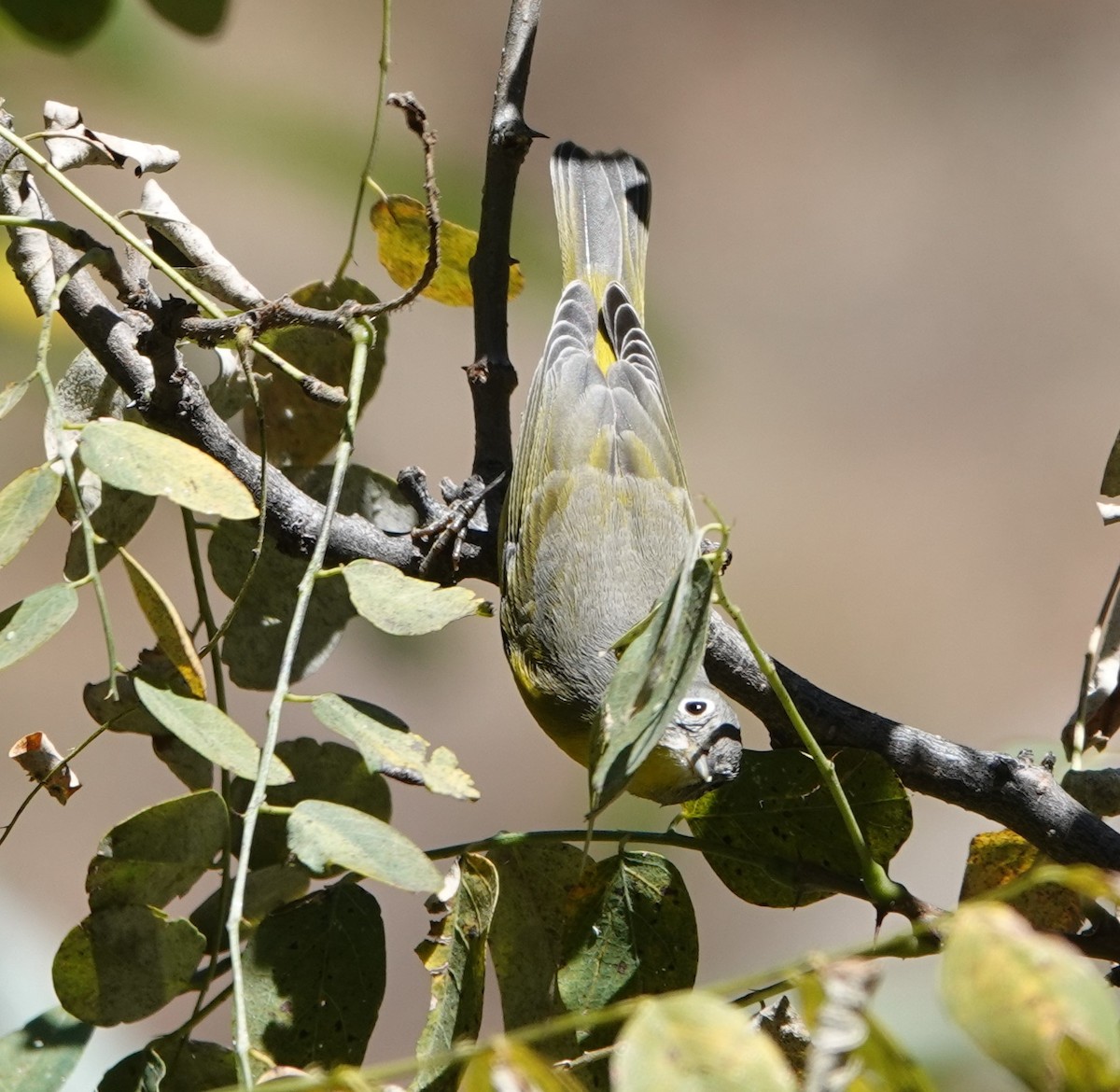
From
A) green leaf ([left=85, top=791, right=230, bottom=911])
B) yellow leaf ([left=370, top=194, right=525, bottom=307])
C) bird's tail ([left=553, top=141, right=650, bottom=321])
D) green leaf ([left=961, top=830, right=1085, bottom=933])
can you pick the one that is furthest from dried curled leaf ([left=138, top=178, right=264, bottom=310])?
bird's tail ([left=553, top=141, right=650, bottom=321])

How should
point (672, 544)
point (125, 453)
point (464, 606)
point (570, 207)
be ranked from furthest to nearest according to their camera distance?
1. point (570, 207)
2. point (672, 544)
3. point (464, 606)
4. point (125, 453)

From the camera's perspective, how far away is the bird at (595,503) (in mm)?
2283

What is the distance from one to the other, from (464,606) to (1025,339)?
5955 millimetres

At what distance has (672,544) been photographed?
2461 millimetres

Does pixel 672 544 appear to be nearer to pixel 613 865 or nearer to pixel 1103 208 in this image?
pixel 613 865

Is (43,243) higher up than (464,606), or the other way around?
(43,243)

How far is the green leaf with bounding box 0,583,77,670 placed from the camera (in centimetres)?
100

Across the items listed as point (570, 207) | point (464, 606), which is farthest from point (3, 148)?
point (570, 207)

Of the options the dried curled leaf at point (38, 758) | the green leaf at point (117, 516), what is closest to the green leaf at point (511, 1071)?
the dried curled leaf at point (38, 758)

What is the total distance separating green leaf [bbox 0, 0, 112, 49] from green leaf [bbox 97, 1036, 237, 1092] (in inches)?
35.0

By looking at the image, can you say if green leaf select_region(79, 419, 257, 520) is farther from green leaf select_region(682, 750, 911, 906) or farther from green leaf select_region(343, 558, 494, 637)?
green leaf select_region(682, 750, 911, 906)

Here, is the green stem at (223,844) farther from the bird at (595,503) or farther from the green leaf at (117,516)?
the bird at (595,503)

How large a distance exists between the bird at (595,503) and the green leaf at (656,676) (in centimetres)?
105

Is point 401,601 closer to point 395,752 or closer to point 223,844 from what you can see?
point 395,752
